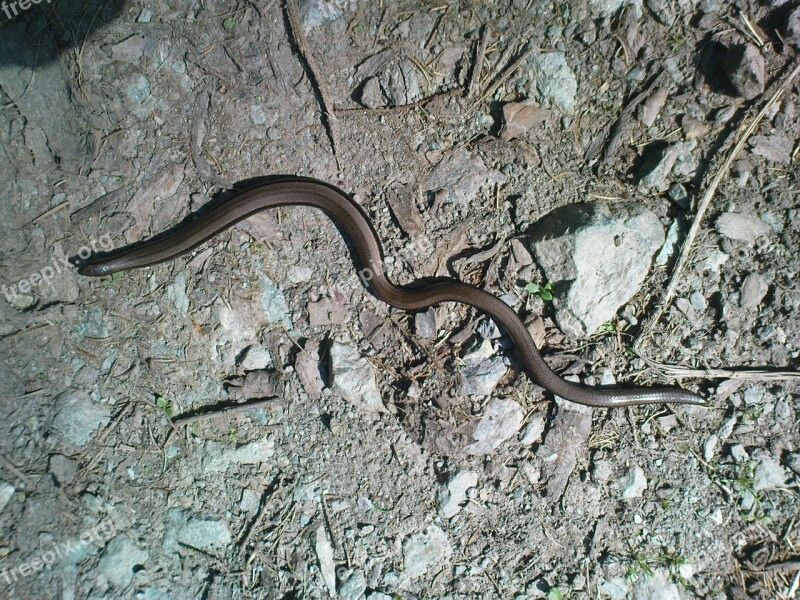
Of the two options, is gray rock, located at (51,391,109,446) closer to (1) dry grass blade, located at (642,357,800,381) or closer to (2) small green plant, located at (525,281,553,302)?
(2) small green plant, located at (525,281,553,302)

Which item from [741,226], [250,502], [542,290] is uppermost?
[542,290]

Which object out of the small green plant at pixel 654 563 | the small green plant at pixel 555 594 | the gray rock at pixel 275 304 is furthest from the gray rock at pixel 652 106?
the small green plant at pixel 555 594

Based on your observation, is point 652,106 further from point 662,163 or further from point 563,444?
point 563,444

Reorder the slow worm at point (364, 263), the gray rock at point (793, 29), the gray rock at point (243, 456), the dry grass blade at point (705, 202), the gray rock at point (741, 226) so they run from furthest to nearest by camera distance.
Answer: the gray rock at point (243, 456), the slow worm at point (364, 263), the gray rock at point (741, 226), the dry grass blade at point (705, 202), the gray rock at point (793, 29)

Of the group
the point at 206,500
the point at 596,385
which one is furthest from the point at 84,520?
the point at 596,385

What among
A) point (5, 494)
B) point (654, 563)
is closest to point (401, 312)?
point (654, 563)

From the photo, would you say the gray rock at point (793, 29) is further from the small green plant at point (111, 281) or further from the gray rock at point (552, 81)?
the small green plant at point (111, 281)

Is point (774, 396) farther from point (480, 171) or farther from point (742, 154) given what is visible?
point (480, 171)
